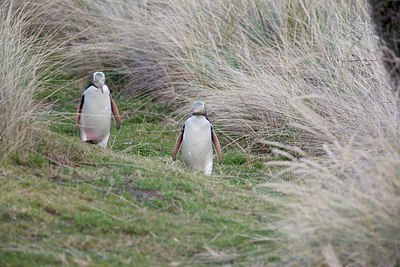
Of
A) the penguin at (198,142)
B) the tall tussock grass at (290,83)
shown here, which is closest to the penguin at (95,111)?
the penguin at (198,142)

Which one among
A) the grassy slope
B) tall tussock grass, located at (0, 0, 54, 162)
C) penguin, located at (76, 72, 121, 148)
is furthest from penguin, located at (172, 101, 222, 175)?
tall tussock grass, located at (0, 0, 54, 162)

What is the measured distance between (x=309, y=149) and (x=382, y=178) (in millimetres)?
2725

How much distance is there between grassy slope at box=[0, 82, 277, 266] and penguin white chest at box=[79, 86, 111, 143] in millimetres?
863

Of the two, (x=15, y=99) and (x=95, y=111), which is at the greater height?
(x=15, y=99)

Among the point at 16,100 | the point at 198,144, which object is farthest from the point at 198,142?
the point at 16,100

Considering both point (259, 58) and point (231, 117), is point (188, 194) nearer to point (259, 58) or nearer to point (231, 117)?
point (231, 117)

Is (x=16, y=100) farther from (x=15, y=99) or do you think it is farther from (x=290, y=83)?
(x=290, y=83)

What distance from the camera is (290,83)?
821 centimetres

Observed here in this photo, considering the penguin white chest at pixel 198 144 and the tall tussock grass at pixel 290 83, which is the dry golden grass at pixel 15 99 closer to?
the penguin white chest at pixel 198 144

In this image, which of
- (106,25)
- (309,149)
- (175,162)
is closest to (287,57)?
(309,149)

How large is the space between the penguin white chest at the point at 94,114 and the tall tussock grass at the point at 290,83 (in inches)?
49.8

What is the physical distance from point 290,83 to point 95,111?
5.83 ft

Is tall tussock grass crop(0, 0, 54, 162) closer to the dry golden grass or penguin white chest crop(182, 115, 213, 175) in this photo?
the dry golden grass

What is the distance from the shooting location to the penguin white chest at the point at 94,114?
7.47 meters
